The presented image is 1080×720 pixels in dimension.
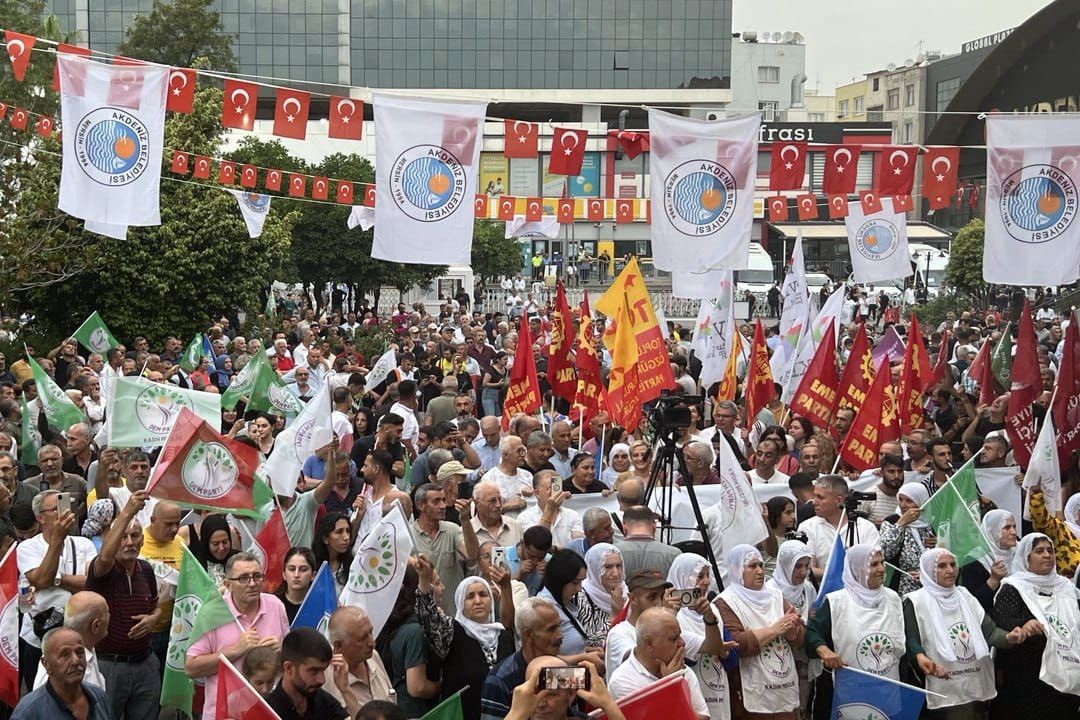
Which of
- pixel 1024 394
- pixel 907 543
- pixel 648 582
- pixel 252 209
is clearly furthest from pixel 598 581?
pixel 252 209

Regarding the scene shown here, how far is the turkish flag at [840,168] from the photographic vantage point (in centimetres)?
1483

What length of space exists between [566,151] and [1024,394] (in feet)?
16.9

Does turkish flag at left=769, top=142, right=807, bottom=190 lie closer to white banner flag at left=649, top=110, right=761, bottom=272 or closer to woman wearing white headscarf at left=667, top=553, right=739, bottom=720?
white banner flag at left=649, top=110, right=761, bottom=272

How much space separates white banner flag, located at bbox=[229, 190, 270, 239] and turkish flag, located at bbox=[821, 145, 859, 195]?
39.0 ft

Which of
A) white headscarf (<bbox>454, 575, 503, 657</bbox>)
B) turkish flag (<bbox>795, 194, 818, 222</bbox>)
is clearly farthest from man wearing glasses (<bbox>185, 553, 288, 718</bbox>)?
turkish flag (<bbox>795, 194, 818, 222</bbox>)

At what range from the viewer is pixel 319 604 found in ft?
22.7

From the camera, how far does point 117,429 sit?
984 centimetres

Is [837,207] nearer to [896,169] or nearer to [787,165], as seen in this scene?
[896,169]

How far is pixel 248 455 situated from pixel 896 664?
395cm

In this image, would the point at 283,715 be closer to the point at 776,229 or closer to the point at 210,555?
the point at 210,555

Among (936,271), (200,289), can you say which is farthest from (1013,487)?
(936,271)

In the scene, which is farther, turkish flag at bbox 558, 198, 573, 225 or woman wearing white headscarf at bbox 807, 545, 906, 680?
turkish flag at bbox 558, 198, 573, 225

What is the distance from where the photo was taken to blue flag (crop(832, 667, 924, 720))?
23.5 feet

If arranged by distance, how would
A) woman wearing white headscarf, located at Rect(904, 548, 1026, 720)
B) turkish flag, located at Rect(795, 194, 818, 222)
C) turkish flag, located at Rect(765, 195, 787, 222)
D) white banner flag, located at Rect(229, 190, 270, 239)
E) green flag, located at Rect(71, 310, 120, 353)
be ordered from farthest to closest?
white banner flag, located at Rect(229, 190, 270, 239) < turkish flag, located at Rect(795, 194, 818, 222) < turkish flag, located at Rect(765, 195, 787, 222) < green flag, located at Rect(71, 310, 120, 353) < woman wearing white headscarf, located at Rect(904, 548, 1026, 720)
